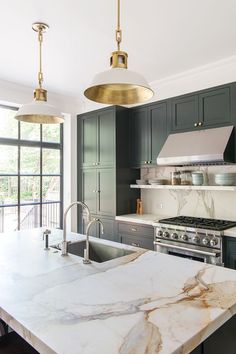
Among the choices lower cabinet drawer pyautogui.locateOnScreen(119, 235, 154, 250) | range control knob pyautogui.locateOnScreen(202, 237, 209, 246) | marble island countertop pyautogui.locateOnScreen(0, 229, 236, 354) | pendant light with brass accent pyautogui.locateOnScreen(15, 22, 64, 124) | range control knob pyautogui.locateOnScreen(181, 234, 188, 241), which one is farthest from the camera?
lower cabinet drawer pyautogui.locateOnScreen(119, 235, 154, 250)

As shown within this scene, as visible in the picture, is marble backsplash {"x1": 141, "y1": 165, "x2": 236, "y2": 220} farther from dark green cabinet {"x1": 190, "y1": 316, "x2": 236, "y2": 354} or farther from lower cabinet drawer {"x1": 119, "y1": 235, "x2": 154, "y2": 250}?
dark green cabinet {"x1": 190, "y1": 316, "x2": 236, "y2": 354}

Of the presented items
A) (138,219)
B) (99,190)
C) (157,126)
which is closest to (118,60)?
(157,126)

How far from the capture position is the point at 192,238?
300 centimetres

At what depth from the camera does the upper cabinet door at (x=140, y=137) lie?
3.88 meters

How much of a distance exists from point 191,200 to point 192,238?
2.69 ft

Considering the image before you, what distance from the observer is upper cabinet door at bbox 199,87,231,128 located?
10.0 ft

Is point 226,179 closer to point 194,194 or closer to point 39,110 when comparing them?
point 194,194

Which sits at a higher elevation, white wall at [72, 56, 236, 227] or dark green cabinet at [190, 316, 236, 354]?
white wall at [72, 56, 236, 227]

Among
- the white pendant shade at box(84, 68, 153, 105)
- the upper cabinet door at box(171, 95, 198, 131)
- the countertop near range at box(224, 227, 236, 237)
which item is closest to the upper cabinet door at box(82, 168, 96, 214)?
the upper cabinet door at box(171, 95, 198, 131)

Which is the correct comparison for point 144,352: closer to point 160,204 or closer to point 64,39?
point 64,39

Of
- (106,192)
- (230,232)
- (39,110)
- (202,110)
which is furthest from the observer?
(106,192)

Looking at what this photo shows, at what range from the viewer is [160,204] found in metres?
4.09

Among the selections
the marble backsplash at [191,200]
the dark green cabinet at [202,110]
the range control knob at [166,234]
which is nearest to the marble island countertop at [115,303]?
the range control knob at [166,234]

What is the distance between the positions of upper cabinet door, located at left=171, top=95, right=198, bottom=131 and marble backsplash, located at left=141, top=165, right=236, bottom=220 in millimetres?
596
